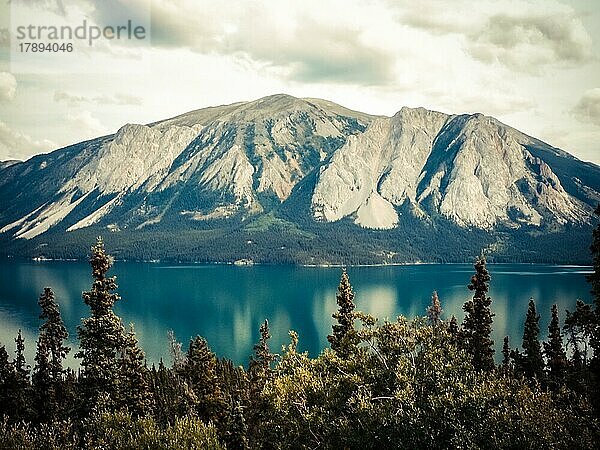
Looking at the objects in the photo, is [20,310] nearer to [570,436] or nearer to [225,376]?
[225,376]

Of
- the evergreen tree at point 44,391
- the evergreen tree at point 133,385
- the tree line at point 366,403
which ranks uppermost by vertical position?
the tree line at point 366,403

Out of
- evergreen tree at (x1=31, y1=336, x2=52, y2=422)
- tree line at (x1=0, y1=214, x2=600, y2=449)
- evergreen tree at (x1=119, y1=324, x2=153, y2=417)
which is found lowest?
evergreen tree at (x1=31, y1=336, x2=52, y2=422)

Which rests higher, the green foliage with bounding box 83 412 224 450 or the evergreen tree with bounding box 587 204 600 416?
the evergreen tree with bounding box 587 204 600 416

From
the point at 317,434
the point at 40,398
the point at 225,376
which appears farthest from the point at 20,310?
the point at 317,434

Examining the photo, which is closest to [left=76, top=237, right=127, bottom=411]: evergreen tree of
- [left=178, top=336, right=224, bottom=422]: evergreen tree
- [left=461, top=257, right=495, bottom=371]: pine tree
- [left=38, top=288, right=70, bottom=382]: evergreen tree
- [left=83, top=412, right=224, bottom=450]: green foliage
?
[left=83, top=412, right=224, bottom=450]: green foliage

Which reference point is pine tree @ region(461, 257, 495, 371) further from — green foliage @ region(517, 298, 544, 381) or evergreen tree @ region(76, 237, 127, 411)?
evergreen tree @ region(76, 237, 127, 411)

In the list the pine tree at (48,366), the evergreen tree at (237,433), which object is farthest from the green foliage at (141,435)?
the pine tree at (48,366)

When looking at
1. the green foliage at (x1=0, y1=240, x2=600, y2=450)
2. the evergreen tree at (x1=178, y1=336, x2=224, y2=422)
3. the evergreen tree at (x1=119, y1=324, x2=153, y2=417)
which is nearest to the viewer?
the green foliage at (x1=0, y1=240, x2=600, y2=450)

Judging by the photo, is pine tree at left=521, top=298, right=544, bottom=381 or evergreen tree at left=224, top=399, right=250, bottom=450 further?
pine tree at left=521, top=298, right=544, bottom=381

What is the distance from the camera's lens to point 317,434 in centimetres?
2805

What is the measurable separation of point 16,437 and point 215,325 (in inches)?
5443

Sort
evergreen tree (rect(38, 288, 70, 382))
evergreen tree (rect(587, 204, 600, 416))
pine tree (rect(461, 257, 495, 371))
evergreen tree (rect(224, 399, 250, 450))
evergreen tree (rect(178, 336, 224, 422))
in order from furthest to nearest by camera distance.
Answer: evergreen tree (rect(38, 288, 70, 382))
evergreen tree (rect(178, 336, 224, 422))
pine tree (rect(461, 257, 495, 371))
evergreen tree (rect(224, 399, 250, 450))
evergreen tree (rect(587, 204, 600, 416))

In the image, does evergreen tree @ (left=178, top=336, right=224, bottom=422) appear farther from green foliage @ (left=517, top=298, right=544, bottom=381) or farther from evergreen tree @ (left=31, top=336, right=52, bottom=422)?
green foliage @ (left=517, top=298, right=544, bottom=381)

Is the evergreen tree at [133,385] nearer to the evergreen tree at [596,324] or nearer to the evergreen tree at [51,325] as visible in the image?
the evergreen tree at [51,325]
